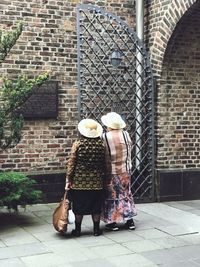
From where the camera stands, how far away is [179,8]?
8359mm

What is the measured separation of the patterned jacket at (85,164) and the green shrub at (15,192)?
81 centimetres

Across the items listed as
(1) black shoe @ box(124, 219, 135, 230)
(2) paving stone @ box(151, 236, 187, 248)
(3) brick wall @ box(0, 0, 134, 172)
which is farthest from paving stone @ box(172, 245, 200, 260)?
(3) brick wall @ box(0, 0, 134, 172)

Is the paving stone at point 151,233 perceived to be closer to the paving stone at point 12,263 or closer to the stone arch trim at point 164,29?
the paving stone at point 12,263

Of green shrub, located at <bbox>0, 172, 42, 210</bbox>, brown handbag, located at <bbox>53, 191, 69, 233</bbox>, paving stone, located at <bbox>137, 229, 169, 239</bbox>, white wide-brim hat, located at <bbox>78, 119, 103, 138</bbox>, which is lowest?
paving stone, located at <bbox>137, 229, 169, 239</bbox>

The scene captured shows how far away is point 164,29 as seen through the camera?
865cm

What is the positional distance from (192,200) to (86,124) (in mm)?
3420

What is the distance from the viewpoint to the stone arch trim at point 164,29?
8349 mm

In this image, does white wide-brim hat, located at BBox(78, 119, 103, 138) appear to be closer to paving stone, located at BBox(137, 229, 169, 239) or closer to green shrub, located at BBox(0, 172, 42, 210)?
green shrub, located at BBox(0, 172, 42, 210)

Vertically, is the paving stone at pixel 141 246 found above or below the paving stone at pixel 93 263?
below

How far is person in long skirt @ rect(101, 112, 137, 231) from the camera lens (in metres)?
6.67

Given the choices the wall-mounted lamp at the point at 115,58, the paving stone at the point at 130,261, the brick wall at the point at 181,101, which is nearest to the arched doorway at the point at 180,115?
the brick wall at the point at 181,101

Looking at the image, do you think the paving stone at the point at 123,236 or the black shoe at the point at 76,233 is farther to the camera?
the black shoe at the point at 76,233

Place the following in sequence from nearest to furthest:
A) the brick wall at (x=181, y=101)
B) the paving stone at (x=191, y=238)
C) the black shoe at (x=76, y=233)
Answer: the paving stone at (x=191, y=238)
the black shoe at (x=76, y=233)
the brick wall at (x=181, y=101)

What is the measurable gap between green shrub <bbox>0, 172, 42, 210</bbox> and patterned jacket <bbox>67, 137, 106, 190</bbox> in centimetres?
81
